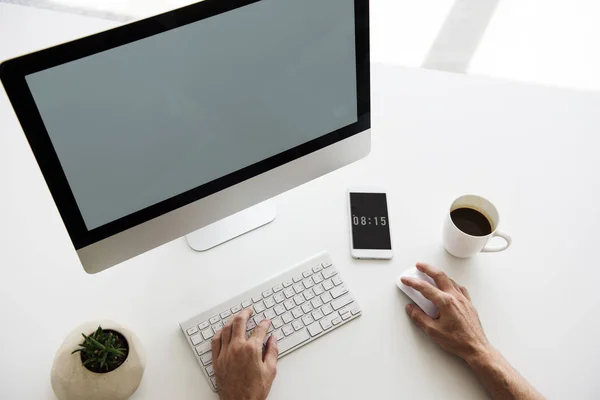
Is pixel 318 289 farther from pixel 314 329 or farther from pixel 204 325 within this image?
pixel 204 325

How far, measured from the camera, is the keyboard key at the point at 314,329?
3.19ft

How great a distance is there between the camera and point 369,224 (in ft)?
3.64

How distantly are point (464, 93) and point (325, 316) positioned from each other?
0.65 metres

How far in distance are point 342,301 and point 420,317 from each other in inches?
5.3

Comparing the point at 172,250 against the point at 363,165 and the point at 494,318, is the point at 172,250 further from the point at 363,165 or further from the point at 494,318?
the point at 494,318

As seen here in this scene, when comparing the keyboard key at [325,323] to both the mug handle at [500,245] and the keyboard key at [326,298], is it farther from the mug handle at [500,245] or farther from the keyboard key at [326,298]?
the mug handle at [500,245]

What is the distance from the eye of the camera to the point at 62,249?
1053 mm

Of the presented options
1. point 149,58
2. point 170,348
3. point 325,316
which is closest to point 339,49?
point 149,58

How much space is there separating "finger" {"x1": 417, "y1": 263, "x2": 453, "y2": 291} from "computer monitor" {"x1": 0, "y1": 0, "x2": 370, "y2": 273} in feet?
0.82

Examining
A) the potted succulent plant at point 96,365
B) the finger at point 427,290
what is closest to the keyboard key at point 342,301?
the finger at point 427,290

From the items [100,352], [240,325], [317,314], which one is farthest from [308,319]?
[100,352]

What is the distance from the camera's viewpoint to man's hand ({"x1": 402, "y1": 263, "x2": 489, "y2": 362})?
3.09ft

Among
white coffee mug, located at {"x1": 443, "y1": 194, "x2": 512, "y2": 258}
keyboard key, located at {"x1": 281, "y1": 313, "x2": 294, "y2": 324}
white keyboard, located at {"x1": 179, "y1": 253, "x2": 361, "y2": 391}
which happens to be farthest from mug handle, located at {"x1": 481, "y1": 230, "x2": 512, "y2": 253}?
keyboard key, located at {"x1": 281, "y1": 313, "x2": 294, "y2": 324}

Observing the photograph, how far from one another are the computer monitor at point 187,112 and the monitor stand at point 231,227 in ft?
0.34
